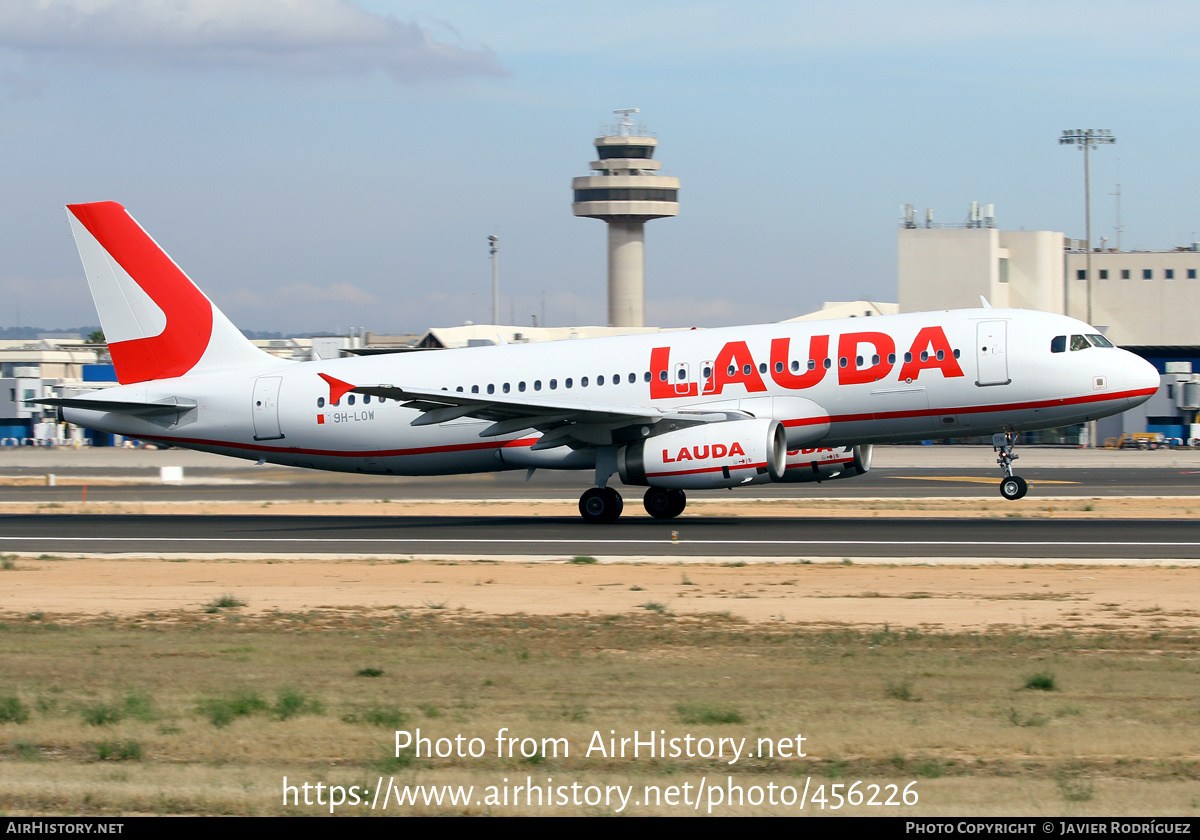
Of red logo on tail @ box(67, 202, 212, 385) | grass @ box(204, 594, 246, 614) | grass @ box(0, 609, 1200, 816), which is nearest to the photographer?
grass @ box(0, 609, 1200, 816)

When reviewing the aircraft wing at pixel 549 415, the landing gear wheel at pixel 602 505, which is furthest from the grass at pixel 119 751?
the landing gear wheel at pixel 602 505

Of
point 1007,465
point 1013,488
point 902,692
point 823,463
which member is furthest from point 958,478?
point 902,692

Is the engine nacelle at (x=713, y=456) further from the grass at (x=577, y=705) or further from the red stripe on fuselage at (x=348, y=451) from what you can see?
the grass at (x=577, y=705)

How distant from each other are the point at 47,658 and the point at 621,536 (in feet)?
48.9

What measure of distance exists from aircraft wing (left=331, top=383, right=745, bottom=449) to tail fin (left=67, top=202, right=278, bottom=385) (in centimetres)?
630

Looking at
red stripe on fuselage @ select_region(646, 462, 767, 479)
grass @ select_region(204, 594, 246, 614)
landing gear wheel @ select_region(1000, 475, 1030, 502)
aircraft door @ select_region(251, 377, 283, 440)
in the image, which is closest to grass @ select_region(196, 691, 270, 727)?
grass @ select_region(204, 594, 246, 614)

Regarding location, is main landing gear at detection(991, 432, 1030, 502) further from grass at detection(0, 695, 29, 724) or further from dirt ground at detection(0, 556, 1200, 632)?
grass at detection(0, 695, 29, 724)

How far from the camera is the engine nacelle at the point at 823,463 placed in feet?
101

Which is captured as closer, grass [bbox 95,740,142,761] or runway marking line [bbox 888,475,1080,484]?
grass [bbox 95,740,142,761]

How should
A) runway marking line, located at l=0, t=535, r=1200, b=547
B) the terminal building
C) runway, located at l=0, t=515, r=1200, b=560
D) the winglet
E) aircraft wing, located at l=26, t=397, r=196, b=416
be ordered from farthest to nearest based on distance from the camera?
1. the terminal building
2. aircraft wing, located at l=26, t=397, r=196, b=416
3. the winglet
4. runway marking line, located at l=0, t=535, r=1200, b=547
5. runway, located at l=0, t=515, r=1200, b=560

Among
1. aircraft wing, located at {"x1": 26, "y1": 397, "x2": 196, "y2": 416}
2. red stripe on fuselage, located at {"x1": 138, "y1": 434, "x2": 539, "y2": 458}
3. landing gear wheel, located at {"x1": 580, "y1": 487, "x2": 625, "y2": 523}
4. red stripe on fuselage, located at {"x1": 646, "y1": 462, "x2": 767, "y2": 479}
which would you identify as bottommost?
landing gear wheel, located at {"x1": 580, "y1": 487, "x2": 625, "y2": 523}

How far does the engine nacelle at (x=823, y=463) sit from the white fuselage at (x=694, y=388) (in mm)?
1419

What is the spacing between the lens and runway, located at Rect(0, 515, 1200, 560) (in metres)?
24.0

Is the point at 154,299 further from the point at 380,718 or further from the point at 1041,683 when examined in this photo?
the point at 1041,683
